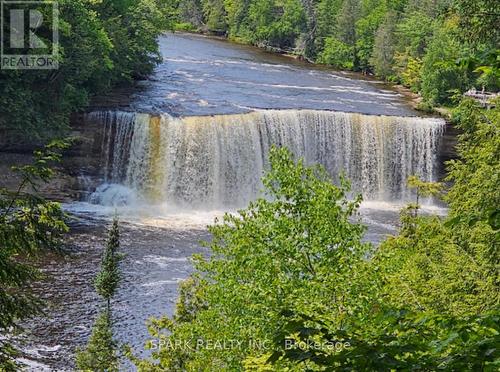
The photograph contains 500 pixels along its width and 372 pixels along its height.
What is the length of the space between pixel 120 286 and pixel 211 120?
40.7 ft

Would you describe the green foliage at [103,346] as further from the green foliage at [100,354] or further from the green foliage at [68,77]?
the green foliage at [68,77]

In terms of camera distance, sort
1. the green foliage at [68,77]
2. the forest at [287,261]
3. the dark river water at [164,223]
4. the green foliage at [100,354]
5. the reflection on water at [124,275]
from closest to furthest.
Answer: the forest at [287,261]
the green foliage at [100,354]
the reflection on water at [124,275]
the dark river water at [164,223]
the green foliage at [68,77]

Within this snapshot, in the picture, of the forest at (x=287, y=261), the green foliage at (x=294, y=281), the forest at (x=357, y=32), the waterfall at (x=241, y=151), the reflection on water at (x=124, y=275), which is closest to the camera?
the forest at (x=287, y=261)

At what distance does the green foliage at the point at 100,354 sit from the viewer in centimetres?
1534

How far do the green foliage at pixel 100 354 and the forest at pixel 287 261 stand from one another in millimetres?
44

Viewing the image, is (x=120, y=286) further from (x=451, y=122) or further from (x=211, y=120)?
(x=451, y=122)

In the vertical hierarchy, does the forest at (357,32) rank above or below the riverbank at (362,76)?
above

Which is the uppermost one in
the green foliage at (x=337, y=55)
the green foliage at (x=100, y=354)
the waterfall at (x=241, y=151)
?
the green foliage at (x=337, y=55)

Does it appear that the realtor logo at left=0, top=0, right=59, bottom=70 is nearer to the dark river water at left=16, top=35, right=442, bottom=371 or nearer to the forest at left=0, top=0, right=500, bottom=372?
the forest at left=0, top=0, right=500, bottom=372

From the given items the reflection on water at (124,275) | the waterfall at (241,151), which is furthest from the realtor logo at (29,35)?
the reflection on water at (124,275)

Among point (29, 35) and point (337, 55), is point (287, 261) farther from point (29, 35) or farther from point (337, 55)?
point (337, 55)

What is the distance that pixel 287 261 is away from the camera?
10.7 m

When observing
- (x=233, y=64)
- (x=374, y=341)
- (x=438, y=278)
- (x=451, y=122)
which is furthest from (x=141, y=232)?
(x=233, y=64)

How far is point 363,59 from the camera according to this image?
193 feet
